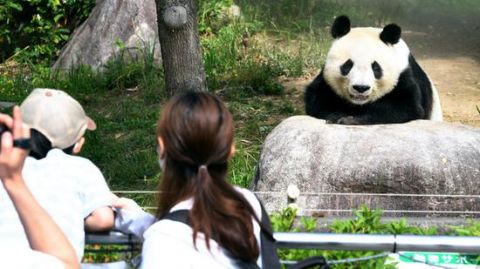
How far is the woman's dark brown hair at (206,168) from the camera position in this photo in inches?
85.7

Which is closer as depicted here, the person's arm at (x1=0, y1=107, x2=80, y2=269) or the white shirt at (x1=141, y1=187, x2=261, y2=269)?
the person's arm at (x1=0, y1=107, x2=80, y2=269)

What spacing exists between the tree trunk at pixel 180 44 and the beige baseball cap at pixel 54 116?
3.21 metres

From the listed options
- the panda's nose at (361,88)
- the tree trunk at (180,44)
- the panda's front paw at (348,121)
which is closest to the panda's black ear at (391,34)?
the panda's nose at (361,88)

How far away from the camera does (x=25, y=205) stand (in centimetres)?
209

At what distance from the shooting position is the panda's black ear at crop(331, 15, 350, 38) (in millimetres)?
5457

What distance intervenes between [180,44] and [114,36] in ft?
10.6

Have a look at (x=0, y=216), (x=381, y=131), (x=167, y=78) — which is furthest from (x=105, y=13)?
(x=0, y=216)

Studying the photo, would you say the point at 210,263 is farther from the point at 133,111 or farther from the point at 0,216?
the point at 133,111

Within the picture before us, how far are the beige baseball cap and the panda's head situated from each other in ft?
10.1

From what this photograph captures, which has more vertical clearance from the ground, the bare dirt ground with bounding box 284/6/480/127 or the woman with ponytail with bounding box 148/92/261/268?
the woman with ponytail with bounding box 148/92/261/268

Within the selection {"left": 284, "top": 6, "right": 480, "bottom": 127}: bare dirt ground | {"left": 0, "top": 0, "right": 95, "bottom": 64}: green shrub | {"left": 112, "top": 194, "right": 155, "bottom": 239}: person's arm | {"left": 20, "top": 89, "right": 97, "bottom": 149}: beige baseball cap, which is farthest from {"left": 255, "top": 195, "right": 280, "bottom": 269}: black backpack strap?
{"left": 0, "top": 0, "right": 95, "bottom": 64}: green shrub

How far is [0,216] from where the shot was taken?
2.44 m

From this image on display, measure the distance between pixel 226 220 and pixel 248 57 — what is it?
6595 millimetres

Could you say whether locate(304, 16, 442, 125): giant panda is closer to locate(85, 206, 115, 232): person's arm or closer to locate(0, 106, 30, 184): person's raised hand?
locate(85, 206, 115, 232): person's arm
